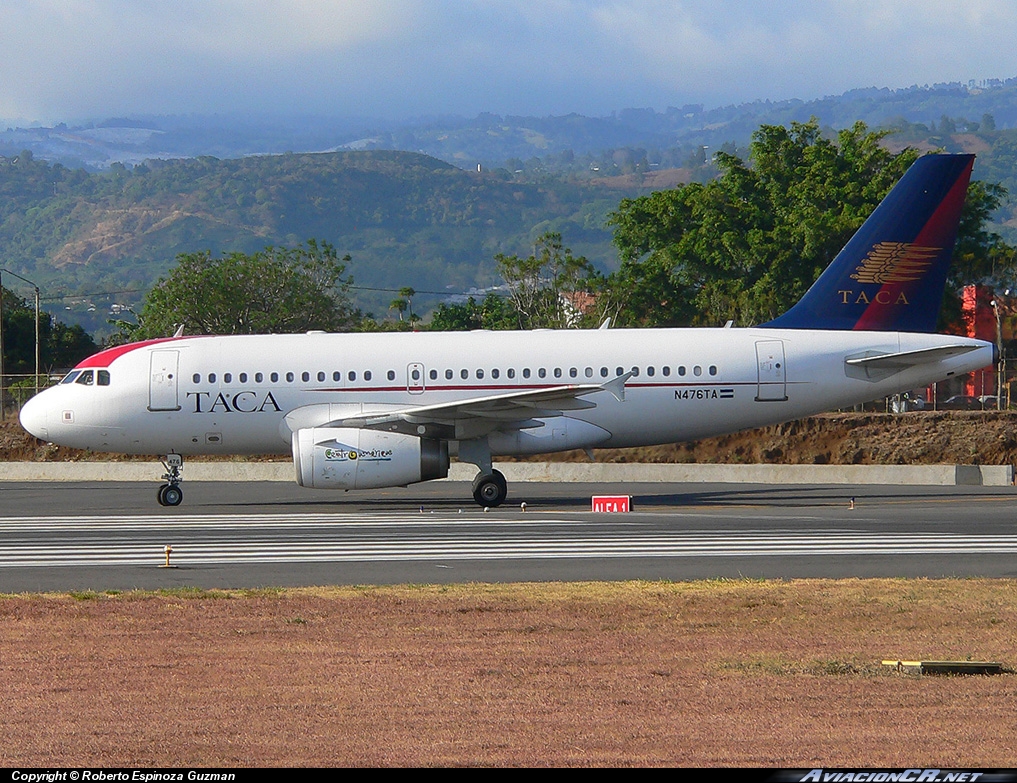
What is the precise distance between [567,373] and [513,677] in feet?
62.0

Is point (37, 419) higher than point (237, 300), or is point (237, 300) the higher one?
point (237, 300)

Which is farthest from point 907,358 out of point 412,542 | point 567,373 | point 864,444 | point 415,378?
point 412,542

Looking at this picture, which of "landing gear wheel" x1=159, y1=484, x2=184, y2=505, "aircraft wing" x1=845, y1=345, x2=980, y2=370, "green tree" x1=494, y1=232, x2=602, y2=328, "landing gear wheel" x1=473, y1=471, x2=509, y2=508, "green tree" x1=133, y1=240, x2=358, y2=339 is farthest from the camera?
"green tree" x1=133, y1=240, x2=358, y2=339

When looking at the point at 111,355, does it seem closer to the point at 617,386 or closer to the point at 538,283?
the point at 617,386

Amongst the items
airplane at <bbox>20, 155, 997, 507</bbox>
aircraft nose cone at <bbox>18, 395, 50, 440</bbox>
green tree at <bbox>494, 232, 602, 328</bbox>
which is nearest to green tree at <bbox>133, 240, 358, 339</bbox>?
green tree at <bbox>494, 232, 602, 328</bbox>

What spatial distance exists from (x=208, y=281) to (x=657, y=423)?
5095 cm

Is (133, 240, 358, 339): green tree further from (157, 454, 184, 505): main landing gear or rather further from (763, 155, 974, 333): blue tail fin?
(763, 155, 974, 333): blue tail fin

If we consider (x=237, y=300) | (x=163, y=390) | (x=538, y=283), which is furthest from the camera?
(x=237, y=300)

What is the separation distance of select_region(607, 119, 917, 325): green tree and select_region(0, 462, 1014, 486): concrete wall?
20862mm

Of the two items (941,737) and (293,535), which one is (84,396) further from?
(941,737)

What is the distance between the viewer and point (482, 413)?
27.3 meters

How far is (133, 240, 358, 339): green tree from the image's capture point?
7394 cm

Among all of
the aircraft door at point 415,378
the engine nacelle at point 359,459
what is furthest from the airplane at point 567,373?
the engine nacelle at point 359,459

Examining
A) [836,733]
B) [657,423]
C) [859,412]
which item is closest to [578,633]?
[836,733]
